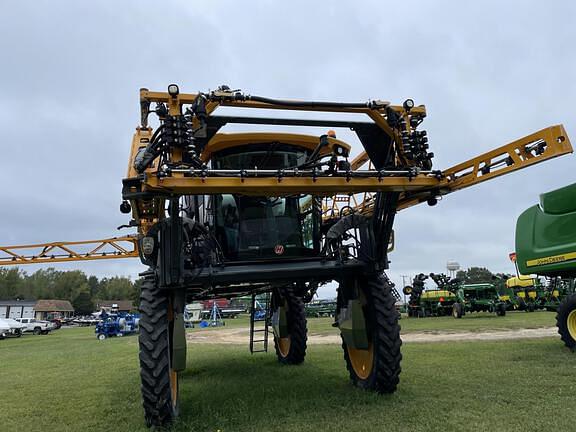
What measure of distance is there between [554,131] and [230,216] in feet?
11.7

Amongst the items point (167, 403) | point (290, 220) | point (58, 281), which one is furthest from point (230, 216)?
point (58, 281)

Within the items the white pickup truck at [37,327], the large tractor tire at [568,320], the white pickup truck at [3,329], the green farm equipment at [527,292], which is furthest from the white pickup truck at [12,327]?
the large tractor tire at [568,320]

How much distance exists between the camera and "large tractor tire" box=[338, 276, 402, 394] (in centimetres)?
523

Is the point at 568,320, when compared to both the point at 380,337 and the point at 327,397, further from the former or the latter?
the point at 327,397

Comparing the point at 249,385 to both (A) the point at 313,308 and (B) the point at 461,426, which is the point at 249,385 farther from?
(A) the point at 313,308

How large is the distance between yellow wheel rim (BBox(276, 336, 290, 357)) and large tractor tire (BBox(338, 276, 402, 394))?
333cm

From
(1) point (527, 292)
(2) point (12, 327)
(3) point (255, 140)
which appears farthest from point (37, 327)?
(3) point (255, 140)

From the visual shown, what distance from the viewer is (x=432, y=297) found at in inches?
1008

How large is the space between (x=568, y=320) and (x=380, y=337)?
5275 mm

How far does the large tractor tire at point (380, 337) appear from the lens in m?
5.23

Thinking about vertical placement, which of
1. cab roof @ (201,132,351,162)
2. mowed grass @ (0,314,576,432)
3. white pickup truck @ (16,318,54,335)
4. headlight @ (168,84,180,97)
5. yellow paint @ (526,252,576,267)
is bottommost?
white pickup truck @ (16,318,54,335)

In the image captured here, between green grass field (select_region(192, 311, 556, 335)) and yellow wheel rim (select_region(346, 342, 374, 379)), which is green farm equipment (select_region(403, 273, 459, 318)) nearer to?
green grass field (select_region(192, 311, 556, 335))

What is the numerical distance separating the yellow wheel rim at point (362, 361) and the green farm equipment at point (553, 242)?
4.39 m

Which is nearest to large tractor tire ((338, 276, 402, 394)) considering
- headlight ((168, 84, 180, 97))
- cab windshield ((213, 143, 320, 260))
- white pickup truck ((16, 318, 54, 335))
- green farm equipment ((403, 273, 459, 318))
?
cab windshield ((213, 143, 320, 260))
